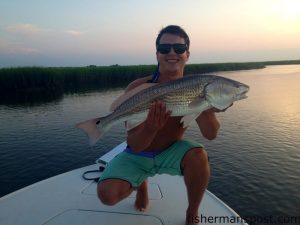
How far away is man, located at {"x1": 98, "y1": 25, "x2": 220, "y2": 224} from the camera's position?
3842 millimetres

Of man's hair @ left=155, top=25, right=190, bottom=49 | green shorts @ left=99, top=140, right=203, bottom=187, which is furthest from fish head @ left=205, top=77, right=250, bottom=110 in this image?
man's hair @ left=155, top=25, right=190, bottom=49

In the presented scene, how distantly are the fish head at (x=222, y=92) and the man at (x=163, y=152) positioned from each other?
0.36 meters

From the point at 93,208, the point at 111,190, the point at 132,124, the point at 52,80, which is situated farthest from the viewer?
the point at 52,80

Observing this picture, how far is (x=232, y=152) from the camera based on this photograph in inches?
445

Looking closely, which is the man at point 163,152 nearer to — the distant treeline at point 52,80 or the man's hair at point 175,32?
the man's hair at point 175,32

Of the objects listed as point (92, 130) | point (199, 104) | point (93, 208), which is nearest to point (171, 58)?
point (199, 104)

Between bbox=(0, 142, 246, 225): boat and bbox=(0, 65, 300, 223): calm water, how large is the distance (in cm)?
336

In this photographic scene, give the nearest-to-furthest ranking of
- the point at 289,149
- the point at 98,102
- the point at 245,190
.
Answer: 1. the point at 245,190
2. the point at 289,149
3. the point at 98,102

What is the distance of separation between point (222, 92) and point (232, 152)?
803cm

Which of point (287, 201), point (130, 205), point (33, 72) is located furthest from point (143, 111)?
point (33, 72)

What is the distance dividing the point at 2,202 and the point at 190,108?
132 inches

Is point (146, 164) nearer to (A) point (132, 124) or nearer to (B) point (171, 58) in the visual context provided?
(A) point (132, 124)

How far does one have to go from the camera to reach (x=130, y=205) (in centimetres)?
461

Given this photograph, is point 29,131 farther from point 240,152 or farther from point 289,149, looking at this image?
point 289,149
